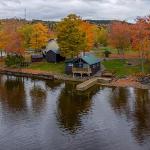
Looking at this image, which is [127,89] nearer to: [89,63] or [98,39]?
[89,63]

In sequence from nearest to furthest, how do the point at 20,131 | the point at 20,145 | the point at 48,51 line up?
1. the point at 20,145
2. the point at 20,131
3. the point at 48,51

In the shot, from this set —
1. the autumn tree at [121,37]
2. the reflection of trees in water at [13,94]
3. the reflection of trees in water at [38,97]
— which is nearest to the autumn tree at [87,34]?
the autumn tree at [121,37]

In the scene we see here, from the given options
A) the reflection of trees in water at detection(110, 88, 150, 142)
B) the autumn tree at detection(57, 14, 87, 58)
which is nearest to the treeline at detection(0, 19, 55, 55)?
the autumn tree at detection(57, 14, 87, 58)

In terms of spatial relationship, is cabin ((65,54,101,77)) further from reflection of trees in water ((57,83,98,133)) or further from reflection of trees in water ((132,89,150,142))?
reflection of trees in water ((132,89,150,142))

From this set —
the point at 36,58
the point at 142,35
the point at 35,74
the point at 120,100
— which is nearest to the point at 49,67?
the point at 35,74

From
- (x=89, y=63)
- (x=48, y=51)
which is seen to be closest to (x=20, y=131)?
(x=89, y=63)

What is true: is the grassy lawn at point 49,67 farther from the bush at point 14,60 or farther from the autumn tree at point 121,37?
the autumn tree at point 121,37

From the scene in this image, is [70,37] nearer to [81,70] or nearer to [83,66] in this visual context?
[83,66]
